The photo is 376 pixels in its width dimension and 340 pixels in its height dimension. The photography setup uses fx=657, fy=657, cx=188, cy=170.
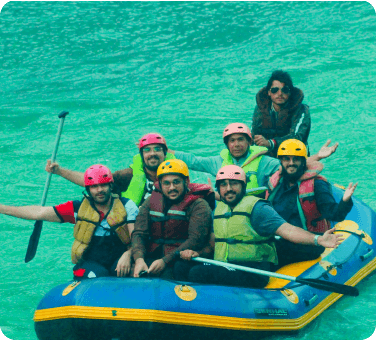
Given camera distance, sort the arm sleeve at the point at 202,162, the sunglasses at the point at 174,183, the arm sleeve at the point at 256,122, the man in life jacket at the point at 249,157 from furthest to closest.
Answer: the arm sleeve at the point at 256,122 < the arm sleeve at the point at 202,162 < the man in life jacket at the point at 249,157 < the sunglasses at the point at 174,183

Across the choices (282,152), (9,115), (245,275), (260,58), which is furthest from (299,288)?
(260,58)

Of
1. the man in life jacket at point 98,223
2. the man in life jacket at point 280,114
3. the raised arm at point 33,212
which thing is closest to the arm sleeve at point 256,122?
the man in life jacket at point 280,114

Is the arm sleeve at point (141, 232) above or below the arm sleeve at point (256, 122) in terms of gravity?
below

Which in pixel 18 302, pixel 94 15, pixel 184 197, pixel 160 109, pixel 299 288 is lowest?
pixel 18 302

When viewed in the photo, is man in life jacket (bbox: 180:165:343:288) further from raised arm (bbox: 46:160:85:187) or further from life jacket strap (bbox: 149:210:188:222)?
raised arm (bbox: 46:160:85:187)

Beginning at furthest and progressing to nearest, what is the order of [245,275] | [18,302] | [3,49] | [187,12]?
[187,12]
[3,49]
[18,302]
[245,275]

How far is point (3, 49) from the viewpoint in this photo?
17.7 meters

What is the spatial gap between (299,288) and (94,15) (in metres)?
15.8

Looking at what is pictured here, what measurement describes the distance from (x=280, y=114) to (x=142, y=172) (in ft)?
5.35

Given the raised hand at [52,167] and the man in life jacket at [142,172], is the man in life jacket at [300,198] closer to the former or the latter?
the man in life jacket at [142,172]

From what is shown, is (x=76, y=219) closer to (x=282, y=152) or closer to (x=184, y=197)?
(x=184, y=197)

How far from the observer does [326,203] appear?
5410 mm

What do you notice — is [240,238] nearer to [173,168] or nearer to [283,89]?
[173,168]

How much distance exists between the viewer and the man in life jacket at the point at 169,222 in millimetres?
5203
